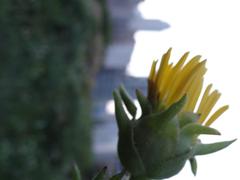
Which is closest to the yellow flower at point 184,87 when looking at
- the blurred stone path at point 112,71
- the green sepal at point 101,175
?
the green sepal at point 101,175

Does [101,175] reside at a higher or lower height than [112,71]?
higher

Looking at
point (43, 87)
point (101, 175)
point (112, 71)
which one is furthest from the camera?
point (112, 71)

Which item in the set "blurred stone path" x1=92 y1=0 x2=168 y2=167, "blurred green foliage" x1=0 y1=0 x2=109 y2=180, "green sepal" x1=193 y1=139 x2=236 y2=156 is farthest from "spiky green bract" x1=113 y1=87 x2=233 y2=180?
"blurred stone path" x1=92 y1=0 x2=168 y2=167

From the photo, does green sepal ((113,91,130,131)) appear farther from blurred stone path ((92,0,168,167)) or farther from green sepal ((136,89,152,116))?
blurred stone path ((92,0,168,167))

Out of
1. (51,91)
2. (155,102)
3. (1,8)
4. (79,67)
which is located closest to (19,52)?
(1,8)

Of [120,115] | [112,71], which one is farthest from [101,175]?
[112,71]

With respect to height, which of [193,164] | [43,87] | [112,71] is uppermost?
[193,164]

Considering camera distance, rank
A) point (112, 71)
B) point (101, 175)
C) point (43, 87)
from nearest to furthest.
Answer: point (101, 175) → point (43, 87) → point (112, 71)

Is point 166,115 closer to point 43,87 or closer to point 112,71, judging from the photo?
point 43,87
